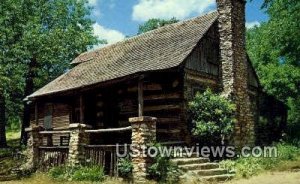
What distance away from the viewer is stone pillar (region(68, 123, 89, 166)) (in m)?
15.6

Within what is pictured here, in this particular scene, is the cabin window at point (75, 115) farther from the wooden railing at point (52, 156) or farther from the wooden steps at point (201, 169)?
the wooden steps at point (201, 169)

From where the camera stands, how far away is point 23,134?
32.0 m

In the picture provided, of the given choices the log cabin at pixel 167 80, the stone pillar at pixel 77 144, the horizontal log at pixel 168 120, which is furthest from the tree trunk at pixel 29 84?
the horizontal log at pixel 168 120

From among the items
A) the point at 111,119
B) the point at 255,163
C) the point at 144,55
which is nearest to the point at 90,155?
the point at 111,119

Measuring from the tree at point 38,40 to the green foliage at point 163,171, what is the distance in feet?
62.2

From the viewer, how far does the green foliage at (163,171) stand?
13.1 meters

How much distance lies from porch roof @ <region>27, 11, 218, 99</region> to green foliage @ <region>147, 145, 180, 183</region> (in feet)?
12.5

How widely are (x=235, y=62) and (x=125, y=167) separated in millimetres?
7949

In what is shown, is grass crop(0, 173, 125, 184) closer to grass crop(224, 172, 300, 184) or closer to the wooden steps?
the wooden steps

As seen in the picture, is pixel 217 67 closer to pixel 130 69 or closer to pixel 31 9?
pixel 130 69

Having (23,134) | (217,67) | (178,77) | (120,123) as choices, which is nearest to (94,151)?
Result: (120,123)

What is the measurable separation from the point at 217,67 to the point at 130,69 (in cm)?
458

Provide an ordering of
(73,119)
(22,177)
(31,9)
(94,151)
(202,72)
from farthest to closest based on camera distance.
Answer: (31,9)
(73,119)
(202,72)
(22,177)
(94,151)

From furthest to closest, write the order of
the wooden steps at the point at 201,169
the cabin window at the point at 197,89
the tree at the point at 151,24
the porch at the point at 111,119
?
the tree at the point at 151,24, the cabin window at the point at 197,89, the porch at the point at 111,119, the wooden steps at the point at 201,169
